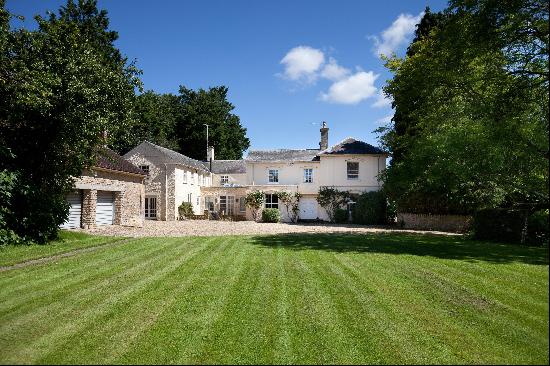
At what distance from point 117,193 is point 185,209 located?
1058 cm

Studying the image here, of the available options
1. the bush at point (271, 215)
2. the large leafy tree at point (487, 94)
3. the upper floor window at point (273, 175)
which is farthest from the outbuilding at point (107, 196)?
the large leafy tree at point (487, 94)

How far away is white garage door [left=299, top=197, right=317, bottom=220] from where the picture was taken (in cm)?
3641

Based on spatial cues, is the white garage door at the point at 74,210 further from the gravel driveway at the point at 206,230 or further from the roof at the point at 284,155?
the roof at the point at 284,155

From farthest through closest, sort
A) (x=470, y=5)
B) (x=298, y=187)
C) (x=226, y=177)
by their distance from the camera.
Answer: (x=226, y=177)
(x=298, y=187)
(x=470, y=5)

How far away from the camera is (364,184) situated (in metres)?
35.7

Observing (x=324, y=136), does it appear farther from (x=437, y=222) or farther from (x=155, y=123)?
(x=155, y=123)

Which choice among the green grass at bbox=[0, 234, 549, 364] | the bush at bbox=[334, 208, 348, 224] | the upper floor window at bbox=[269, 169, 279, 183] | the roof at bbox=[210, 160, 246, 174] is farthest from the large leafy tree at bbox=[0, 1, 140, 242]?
the roof at bbox=[210, 160, 246, 174]

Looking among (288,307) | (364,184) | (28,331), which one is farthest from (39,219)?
(364,184)

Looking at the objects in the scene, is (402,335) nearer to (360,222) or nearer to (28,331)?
(28,331)

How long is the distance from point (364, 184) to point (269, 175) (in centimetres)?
943

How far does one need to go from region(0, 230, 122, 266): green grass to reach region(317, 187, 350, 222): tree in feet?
72.0

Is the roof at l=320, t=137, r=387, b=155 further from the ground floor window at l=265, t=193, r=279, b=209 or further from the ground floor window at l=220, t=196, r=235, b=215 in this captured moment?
the ground floor window at l=220, t=196, r=235, b=215

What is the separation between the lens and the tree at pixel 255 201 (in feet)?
118

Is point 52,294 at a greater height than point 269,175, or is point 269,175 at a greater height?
point 269,175
